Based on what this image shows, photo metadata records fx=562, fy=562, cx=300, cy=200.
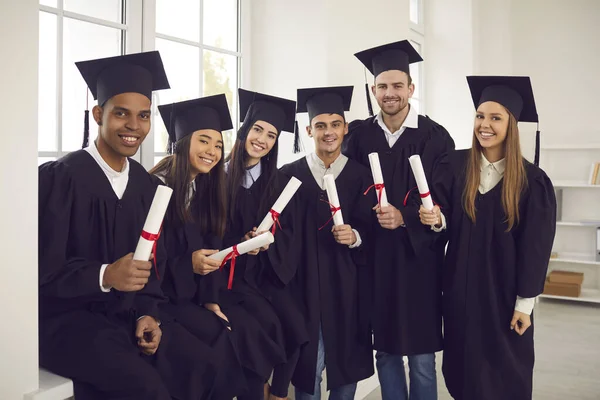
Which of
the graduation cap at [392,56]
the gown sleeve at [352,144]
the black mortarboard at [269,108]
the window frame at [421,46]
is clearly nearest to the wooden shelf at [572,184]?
the window frame at [421,46]

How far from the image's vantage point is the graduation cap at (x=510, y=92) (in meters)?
2.60

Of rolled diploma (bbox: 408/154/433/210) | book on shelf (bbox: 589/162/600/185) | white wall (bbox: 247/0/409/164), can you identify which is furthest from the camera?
book on shelf (bbox: 589/162/600/185)

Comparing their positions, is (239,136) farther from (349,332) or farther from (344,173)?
(349,332)

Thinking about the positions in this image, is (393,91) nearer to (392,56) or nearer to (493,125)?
(392,56)

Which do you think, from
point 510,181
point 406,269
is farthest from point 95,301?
point 510,181

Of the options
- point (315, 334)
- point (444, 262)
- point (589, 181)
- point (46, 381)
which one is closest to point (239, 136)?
point (315, 334)

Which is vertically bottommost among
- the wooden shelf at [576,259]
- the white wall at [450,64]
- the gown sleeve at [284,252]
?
the wooden shelf at [576,259]

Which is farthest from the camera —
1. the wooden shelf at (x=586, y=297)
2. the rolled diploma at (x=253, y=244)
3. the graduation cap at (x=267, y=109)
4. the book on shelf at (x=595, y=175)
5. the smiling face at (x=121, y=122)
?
the book on shelf at (x=595, y=175)

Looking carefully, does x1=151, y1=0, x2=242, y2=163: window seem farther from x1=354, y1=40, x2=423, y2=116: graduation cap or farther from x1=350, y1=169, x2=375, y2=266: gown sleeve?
x1=350, y1=169, x2=375, y2=266: gown sleeve

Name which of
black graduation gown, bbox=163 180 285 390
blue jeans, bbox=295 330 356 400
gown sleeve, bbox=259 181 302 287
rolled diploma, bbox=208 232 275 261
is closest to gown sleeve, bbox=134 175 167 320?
black graduation gown, bbox=163 180 285 390

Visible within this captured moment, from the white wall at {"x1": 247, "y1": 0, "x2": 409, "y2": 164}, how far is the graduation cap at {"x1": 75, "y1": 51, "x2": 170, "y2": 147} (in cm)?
161

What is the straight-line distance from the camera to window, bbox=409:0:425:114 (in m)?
6.16

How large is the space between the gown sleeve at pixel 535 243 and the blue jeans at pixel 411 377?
656 millimetres

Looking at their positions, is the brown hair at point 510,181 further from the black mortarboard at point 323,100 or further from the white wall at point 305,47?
the white wall at point 305,47
